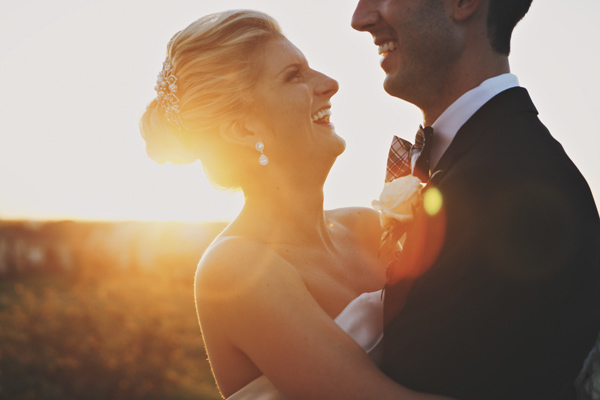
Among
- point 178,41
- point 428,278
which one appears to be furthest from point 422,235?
point 178,41

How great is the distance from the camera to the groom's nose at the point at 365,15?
389 centimetres

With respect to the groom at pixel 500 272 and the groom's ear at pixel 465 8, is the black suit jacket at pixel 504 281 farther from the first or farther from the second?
the groom's ear at pixel 465 8

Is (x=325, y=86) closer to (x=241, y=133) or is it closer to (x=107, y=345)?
(x=241, y=133)

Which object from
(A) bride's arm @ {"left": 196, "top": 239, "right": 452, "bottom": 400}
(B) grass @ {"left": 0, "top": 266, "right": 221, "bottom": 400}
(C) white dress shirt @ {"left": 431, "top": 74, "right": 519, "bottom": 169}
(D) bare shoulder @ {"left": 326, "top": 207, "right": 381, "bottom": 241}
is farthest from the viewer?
(B) grass @ {"left": 0, "top": 266, "right": 221, "bottom": 400}

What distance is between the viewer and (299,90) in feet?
13.3

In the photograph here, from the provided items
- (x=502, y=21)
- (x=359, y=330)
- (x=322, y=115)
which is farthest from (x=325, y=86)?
(x=359, y=330)

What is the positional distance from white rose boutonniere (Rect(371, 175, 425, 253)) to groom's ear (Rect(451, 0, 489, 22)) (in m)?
1.11

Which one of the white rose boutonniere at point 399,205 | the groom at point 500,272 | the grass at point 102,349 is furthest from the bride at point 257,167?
the grass at point 102,349

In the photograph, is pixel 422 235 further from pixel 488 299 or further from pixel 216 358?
pixel 216 358

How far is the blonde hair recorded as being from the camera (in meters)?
4.09

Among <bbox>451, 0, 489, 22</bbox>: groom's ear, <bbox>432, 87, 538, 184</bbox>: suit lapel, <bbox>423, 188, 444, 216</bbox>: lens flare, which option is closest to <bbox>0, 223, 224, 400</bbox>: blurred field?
<bbox>423, 188, 444, 216</bbox>: lens flare

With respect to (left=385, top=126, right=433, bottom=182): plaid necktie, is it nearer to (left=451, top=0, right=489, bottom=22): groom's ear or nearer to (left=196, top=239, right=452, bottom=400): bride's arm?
(left=451, top=0, right=489, bottom=22): groom's ear

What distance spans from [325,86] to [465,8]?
1129 millimetres

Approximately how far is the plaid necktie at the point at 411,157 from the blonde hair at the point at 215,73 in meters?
1.11
